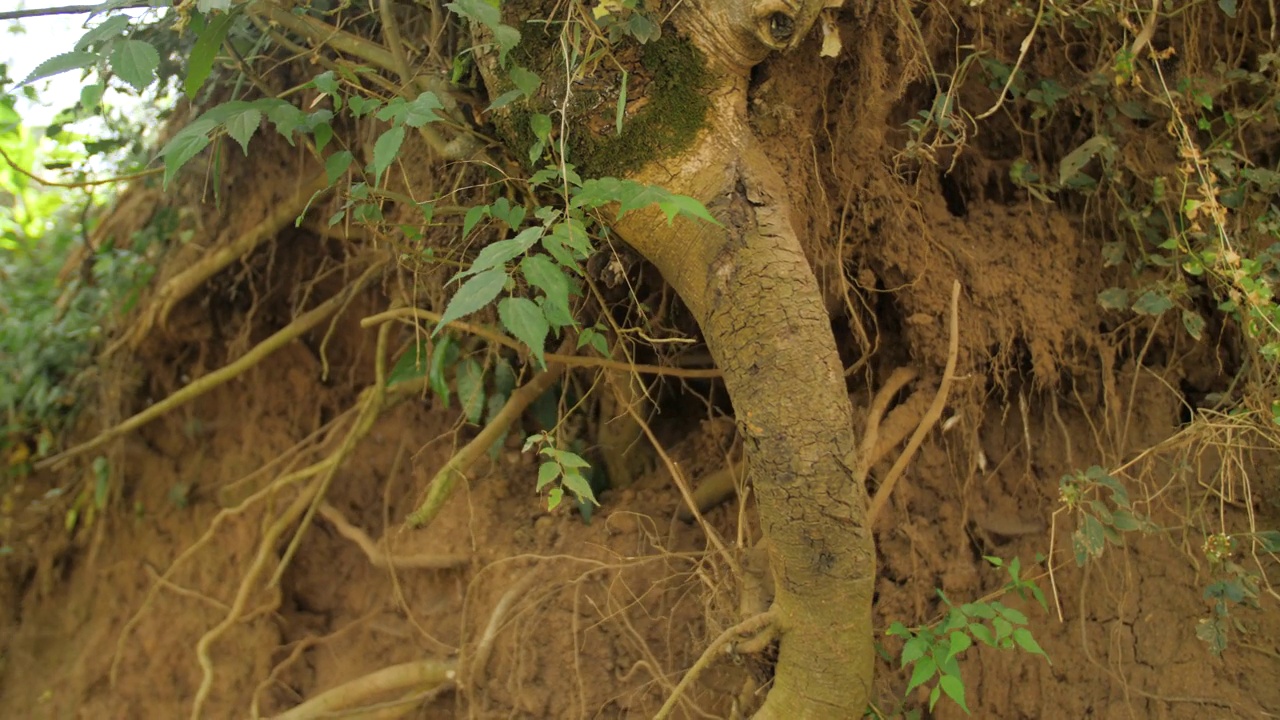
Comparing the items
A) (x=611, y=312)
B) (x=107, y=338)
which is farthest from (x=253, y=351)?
(x=611, y=312)

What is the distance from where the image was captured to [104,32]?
1.69 m

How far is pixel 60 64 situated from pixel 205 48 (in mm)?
248

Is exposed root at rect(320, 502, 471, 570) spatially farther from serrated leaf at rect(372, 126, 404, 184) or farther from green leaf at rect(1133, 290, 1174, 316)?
green leaf at rect(1133, 290, 1174, 316)

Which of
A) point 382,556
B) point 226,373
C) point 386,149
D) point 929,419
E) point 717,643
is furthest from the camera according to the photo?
point 226,373

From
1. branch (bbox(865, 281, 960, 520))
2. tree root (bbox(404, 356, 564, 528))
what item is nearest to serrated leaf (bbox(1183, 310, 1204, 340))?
branch (bbox(865, 281, 960, 520))

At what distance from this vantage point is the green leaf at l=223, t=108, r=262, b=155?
1790 millimetres

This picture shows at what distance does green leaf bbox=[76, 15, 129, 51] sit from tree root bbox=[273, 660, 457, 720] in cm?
165

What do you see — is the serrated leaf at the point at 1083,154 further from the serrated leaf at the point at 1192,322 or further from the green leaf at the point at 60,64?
the green leaf at the point at 60,64

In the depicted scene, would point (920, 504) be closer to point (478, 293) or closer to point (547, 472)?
point (547, 472)

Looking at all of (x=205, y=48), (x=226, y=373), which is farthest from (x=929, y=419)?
(x=226, y=373)

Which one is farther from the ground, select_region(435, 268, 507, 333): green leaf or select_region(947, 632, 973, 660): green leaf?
select_region(435, 268, 507, 333): green leaf

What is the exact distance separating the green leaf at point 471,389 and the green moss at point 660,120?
2.57 ft

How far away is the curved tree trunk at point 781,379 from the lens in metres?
Answer: 1.77

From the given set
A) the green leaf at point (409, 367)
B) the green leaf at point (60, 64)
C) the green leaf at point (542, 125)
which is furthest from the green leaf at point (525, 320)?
the green leaf at point (409, 367)
